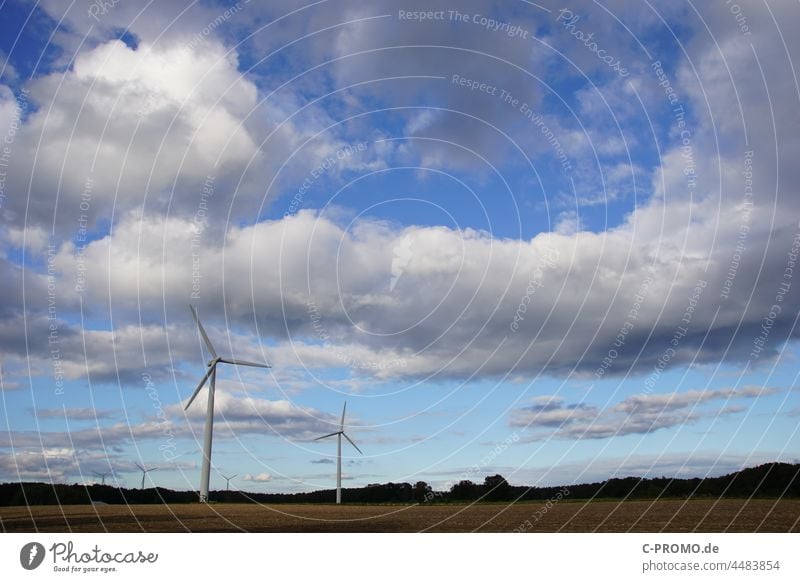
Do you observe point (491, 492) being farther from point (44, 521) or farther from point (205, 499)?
point (44, 521)
